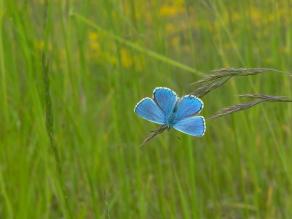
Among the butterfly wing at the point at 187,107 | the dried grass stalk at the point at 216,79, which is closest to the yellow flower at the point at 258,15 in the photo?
the dried grass stalk at the point at 216,79

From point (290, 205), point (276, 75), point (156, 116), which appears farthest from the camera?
point (276, 75)

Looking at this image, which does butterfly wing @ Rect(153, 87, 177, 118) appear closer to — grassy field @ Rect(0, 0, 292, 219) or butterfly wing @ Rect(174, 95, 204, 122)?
butterfly wing @ Rect(174, 95, 204, 122)

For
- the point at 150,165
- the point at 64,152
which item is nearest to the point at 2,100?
the point at 64,152

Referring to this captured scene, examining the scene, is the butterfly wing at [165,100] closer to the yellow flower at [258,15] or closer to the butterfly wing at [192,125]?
the butterfly wing at [192,125]

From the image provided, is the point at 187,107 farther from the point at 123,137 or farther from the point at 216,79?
the point at 123,137

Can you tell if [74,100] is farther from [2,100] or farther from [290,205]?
[290,205]

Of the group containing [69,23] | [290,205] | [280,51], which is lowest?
[290,205]

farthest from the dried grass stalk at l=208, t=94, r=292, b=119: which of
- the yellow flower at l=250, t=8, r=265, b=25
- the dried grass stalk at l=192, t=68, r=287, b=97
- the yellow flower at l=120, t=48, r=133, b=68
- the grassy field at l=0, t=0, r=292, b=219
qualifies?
the yellow flower at l=250, t=8, r=265, b=25
